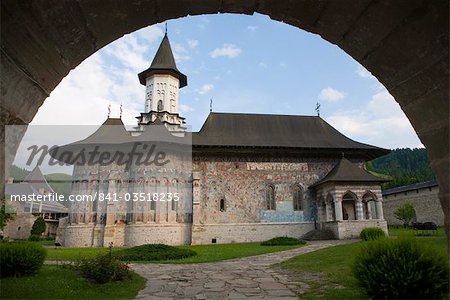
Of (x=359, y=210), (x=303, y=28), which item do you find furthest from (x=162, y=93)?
(x=303, y=28)

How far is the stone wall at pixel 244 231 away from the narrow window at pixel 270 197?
4.40 feet

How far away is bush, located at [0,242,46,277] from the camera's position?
25.2 feet

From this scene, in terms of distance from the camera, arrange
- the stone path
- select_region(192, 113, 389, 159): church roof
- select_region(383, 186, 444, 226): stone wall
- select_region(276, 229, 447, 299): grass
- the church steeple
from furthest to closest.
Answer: select_region(383, 186, 444, 226): stone wall → the church steeple → select_region(192, 113, 389, 159): church roof → the stone path → select_region(276, 229, 447, 299): grass

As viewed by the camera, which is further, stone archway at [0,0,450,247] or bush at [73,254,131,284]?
bush at [73,254,131,284]

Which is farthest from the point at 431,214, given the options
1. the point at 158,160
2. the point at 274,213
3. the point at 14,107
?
the point at 14,107

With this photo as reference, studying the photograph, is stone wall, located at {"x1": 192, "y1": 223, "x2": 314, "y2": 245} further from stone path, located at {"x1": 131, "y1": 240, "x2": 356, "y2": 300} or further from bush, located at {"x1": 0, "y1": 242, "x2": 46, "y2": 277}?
bush, located at {"x1": 0, "y1": 242, "x2": 46, "y2": 277}

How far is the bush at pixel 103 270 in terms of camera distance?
7.60 metres

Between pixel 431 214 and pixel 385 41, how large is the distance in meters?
33.9

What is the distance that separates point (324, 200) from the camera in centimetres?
2355

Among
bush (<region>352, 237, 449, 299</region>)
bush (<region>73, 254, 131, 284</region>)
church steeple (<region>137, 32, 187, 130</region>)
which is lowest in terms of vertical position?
bush (<region>73, 254, 131, 284</region>)

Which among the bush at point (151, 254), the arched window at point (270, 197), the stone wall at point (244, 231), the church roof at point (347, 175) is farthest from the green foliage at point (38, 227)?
the church roof at point (347, 175)

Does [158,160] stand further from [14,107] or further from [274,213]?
[14,107]

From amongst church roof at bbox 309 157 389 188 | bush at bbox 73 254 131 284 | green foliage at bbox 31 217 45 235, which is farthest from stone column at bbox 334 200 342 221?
green foliage at bbox 31 217 45 235

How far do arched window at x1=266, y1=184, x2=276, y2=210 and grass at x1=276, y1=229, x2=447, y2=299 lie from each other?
12.1m
